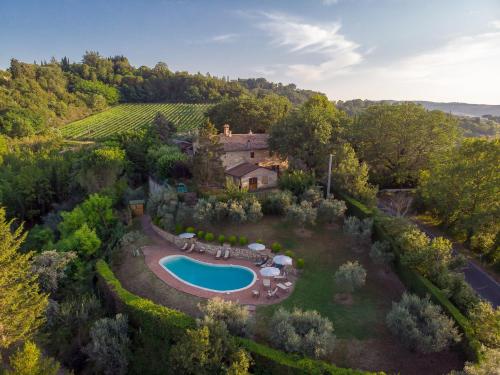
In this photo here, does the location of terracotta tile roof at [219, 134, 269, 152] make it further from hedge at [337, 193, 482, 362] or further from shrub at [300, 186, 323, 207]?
hedge at [337, 193, 482, 362]

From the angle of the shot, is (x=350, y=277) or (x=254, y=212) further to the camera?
(x=254, y=212)

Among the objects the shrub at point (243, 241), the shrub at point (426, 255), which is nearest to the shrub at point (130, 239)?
the shrub at point (243, 241)

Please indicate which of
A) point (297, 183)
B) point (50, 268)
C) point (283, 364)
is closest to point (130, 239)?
point (50, 268)

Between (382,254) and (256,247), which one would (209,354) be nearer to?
(256,247)

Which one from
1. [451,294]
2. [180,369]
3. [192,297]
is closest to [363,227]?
[451,294]

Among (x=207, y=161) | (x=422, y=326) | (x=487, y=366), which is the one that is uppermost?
(x=207, y=161)

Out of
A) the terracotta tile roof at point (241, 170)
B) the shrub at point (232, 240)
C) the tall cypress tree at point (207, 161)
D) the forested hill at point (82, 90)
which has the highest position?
the forested hill at point (82, 90)

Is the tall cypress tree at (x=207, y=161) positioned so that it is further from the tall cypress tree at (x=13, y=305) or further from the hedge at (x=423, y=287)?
the tall cypress tree at (x=13, y=305)

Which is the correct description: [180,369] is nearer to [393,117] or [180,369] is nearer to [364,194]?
[364,194]
